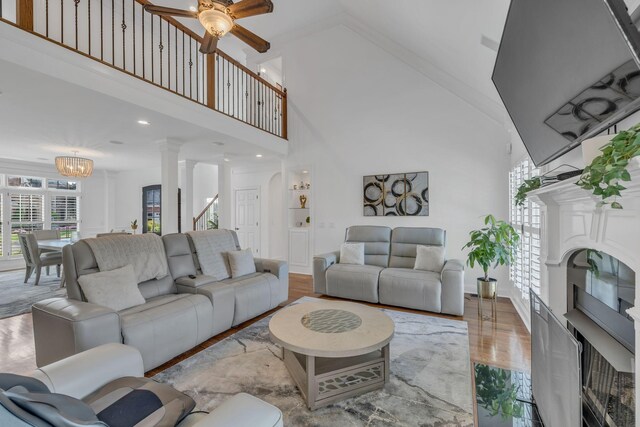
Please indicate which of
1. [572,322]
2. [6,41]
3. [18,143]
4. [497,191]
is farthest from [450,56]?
[18,143]

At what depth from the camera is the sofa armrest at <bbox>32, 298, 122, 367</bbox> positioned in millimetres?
1897

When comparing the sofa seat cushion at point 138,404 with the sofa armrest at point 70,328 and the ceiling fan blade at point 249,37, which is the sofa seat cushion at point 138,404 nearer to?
the sofa armrest at point 70,328

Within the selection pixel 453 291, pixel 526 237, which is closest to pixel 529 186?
pixel 526 237

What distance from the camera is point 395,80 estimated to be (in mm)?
4973

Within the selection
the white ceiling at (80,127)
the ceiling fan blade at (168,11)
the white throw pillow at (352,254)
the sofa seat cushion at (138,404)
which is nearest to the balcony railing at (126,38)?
the white ceiling at (80,127)

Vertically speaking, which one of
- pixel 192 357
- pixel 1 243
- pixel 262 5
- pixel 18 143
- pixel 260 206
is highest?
pixel 262 5

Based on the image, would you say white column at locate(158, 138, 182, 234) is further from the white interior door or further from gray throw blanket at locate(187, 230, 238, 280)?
the white interior door

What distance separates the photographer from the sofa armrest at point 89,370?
1.18 metres

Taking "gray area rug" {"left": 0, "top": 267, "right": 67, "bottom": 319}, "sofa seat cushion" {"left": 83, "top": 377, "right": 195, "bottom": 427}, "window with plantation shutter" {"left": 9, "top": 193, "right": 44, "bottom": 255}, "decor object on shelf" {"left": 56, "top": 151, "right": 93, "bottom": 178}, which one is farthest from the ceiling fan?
"window with plantation shutter" {"left": 9, "top": 193, "right": 44, "bottom": 255}

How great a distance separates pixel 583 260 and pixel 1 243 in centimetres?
989

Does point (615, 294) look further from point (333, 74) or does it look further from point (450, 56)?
point (333, 74)

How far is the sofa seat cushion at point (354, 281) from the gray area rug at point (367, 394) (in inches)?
38.4

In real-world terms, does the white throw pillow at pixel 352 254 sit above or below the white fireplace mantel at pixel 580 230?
below

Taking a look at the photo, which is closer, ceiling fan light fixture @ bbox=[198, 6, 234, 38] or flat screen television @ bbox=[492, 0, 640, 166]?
flat screen television @ bbox=[492, 0, 640, 166]
